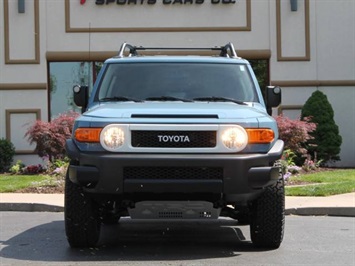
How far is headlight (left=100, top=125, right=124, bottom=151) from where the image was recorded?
6324 mm

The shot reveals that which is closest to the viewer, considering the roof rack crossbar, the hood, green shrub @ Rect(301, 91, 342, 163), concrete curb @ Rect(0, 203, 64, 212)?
the hood

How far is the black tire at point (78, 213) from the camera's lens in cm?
672

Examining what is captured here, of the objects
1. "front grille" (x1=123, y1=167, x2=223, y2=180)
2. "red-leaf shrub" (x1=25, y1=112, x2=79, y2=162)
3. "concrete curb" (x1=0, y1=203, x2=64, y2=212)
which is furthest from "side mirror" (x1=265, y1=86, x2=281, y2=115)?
"red-leaf shrub" (x1=25, y1=112, x2=79, y2=162)

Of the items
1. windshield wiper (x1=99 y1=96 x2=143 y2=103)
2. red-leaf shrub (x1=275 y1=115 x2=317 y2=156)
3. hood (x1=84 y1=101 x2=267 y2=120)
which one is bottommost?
red-leaf shrub (x1=275 y1=115 x2=317 y2=156)

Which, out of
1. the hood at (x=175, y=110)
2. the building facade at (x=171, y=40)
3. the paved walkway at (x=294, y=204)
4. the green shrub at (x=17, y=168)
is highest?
the building facade at (x=171, y=40)

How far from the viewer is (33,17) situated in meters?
18.3

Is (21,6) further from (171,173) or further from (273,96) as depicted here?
(171,173)

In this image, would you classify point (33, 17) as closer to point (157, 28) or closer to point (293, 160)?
point (157, 28)

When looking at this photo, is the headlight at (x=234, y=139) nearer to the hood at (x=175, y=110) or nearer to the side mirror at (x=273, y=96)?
the hood at (x=175, y=110)

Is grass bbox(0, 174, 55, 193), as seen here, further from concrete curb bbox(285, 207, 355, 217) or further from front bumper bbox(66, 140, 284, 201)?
front bumper bbox(66, 140, 284, 201)

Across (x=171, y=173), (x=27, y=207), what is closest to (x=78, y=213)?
(x=171, y=173)

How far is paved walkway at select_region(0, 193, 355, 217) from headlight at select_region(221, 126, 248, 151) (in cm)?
467

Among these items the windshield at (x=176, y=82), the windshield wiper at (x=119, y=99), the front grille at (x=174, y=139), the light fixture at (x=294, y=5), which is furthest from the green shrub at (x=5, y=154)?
the front grille at (x=174, y=139)

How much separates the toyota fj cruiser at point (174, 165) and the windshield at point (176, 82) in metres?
0.30
